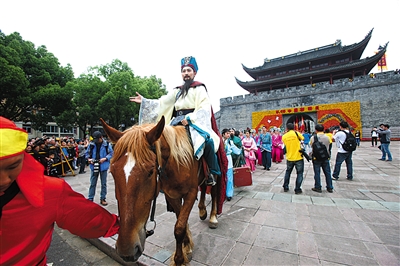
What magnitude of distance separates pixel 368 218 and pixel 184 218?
11.9 feet

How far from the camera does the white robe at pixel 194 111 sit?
241cm

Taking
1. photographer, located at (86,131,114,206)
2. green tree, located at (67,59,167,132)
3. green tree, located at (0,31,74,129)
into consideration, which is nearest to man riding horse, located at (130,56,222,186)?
photographer, located at (86,131,114,206)

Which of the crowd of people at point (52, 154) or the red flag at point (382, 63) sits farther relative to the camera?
the red flag at point (382, 63)

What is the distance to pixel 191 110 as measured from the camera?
2.89 m

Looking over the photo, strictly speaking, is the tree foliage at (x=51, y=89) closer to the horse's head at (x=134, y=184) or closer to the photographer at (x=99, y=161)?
the photographer at (x=99, y=161)

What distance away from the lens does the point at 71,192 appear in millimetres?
1197

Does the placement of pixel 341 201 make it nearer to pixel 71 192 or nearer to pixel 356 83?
pixel 71 192

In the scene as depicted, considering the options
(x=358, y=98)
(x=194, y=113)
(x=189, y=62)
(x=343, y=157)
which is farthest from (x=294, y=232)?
(x=358, y=98)

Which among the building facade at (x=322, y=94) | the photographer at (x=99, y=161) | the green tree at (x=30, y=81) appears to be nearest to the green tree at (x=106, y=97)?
the green tree at (x=30, y=81)

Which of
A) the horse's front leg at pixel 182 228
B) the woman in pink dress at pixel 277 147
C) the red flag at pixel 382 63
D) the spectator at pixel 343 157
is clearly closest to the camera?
the horse's front leg at pixel 182 228

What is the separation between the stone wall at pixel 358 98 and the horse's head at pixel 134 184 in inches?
974

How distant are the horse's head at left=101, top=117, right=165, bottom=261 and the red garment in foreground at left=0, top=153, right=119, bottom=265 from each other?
0.21 meters

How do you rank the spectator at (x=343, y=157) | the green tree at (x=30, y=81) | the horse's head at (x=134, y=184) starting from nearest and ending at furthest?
the horse's head at (x=134, y=184) < the spectator at (x=343, y=157) < the green tree at (x=30, y=81)

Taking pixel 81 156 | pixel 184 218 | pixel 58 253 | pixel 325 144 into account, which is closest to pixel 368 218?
pixel 325 144
